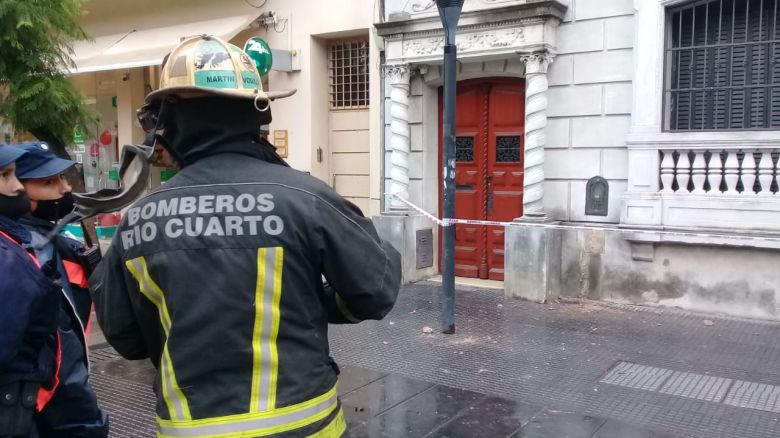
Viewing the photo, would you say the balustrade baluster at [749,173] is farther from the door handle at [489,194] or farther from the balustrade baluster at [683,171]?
the door handle at [489,194]

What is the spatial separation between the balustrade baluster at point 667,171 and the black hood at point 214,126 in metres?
6.56

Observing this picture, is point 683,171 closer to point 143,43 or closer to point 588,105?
point 588,105

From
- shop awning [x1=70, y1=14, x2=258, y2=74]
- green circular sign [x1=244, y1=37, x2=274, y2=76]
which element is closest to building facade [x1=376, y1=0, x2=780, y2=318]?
green circular sign [x1=244, y1=37, x2=274, y2=76]

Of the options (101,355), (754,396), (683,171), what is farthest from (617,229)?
(101,355)

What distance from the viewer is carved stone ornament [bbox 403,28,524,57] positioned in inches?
338

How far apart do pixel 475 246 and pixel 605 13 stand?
3.39m

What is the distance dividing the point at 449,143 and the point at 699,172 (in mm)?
2793

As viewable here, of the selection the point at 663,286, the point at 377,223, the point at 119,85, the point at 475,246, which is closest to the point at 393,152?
the point at 377,223

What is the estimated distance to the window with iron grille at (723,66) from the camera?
750 cm

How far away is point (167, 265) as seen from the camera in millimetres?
2082

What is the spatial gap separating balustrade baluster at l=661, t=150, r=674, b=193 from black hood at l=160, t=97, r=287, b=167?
21.5 feet

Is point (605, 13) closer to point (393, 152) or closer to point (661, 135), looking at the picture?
point (661, 135)

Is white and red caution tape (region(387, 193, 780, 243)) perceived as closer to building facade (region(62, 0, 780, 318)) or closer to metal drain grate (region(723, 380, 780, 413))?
building facade (region(62, 0, 780, 318))

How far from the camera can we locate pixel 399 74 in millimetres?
9516
